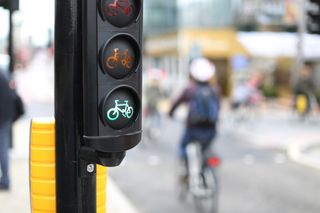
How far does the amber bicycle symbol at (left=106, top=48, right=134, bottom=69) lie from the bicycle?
154 inches

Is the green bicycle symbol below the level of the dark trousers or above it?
above

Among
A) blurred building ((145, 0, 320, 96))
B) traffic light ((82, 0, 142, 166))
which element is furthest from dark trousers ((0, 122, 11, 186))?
blurred building ((145, 0, 320, 96))

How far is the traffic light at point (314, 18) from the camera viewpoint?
28.3ft

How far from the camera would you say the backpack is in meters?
6.73

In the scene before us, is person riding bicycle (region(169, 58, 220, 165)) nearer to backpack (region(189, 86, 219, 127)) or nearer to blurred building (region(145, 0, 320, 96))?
backpack (region(189, 86, 219, 127))

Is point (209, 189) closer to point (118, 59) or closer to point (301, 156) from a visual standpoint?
point (118, 59)

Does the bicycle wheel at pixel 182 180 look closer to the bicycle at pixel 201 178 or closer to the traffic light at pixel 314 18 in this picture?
the bicycle at pixel 201 178

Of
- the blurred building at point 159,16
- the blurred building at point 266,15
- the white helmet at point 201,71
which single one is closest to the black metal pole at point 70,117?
the white helmet at point 201,71

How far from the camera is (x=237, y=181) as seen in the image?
908cm

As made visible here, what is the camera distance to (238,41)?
31953mm

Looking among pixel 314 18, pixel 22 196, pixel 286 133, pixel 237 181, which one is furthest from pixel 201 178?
pixel 286 133

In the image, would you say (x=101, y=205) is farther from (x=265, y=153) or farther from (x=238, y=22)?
(x=238, y=22)

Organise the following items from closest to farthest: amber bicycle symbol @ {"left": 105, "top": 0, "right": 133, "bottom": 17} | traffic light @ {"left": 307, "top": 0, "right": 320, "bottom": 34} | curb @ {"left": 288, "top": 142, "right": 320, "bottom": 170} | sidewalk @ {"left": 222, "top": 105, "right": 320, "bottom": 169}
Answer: amber bicycle symbol @ {"left": 105, "top": 0, "right": 133, "bottom": 17}, traffic light @ {"left": 307, "top": 0, "right": 320, "bottom": 34}, curb @ {"left": 288, "top": 142, "right": 320, "bottom": 170}, sidewalk @ {"left": 222, "top": 105, "right": 320, "bottom": 169}

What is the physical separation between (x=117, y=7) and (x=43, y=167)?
116cm
